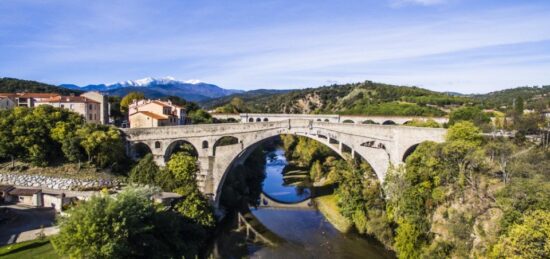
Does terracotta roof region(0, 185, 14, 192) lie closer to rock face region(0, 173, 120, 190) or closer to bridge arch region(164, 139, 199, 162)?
rock face region(0, 173, 120, 190)

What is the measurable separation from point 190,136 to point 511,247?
98.5 ft

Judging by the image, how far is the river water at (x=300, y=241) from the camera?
2748 cm

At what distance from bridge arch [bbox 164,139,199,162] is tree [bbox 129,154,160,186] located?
231 cm

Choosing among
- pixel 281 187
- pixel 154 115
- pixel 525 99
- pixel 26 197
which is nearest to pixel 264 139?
pixel 281 187

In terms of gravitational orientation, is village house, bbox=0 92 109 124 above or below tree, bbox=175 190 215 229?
above

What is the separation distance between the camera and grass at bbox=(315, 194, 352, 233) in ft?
105

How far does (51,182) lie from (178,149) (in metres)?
13.1

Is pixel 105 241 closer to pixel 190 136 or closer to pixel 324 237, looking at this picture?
pixel 324 237

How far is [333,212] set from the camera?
35531 millimetres

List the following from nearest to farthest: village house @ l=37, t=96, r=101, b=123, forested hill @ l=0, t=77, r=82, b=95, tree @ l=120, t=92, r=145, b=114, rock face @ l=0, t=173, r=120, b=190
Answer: rock face @ l=0, t=173, r=120, b=190
village house @ l=37, t=96, r=101, b=123
tree @ l=120, t=92, r=145, b=114
forested hill @ l=0, t=77, r=82, b=95

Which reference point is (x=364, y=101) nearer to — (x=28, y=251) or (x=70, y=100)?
(x=70, y=100)

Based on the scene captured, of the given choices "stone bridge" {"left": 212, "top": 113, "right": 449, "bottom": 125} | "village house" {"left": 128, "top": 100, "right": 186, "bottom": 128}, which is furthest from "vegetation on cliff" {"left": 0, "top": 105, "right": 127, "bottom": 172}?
"stone bridge" {"left": 212, "top": 113, "right": 449, "bottom": 125}

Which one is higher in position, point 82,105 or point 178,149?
point 82,105

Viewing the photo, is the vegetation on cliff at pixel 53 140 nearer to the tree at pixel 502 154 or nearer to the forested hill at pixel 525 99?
A: the tree at pixel 502 154
